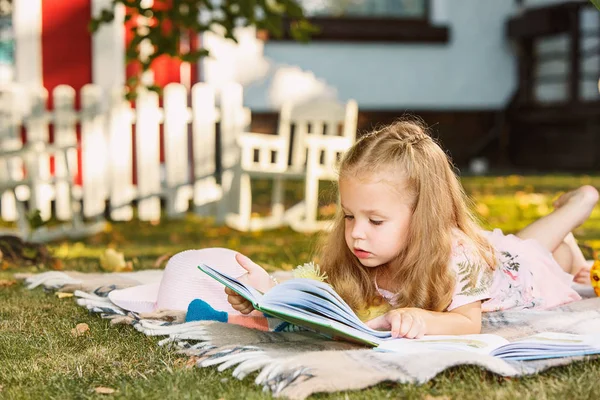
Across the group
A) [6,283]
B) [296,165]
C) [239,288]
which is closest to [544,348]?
[239,288]

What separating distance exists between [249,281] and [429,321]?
1.79ft

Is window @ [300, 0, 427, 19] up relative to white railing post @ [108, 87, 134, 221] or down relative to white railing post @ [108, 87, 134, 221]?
up

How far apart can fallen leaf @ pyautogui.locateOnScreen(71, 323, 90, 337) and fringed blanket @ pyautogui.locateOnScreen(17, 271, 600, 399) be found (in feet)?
0.28

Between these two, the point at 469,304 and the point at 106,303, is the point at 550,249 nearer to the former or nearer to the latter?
the point at 469,304

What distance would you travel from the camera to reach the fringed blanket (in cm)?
209

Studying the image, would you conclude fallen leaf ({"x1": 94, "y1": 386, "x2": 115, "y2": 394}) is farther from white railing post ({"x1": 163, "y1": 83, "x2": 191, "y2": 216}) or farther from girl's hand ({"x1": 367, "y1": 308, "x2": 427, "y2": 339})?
white railing post ({"x1": 163, "y1": 83, "x2": 191, "y2": 216})

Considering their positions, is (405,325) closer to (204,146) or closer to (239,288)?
(239,288)

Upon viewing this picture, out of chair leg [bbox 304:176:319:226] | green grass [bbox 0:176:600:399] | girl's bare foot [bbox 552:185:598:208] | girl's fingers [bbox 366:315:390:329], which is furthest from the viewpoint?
chair leg [bbox 304:176:319:226]

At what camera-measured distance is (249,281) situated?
264 centimetres

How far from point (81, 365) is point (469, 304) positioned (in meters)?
1.08

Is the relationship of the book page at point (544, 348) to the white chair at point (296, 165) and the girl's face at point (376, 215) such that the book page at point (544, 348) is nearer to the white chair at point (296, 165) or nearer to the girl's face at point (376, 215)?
the girl's face at point (376, 215)

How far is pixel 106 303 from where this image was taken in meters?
3.06

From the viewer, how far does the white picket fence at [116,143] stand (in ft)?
21.4

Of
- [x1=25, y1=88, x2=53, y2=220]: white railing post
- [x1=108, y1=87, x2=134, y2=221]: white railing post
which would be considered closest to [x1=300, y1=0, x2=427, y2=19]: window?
[x1=108, y1=87, x2=134, y2=221]: white railing post
